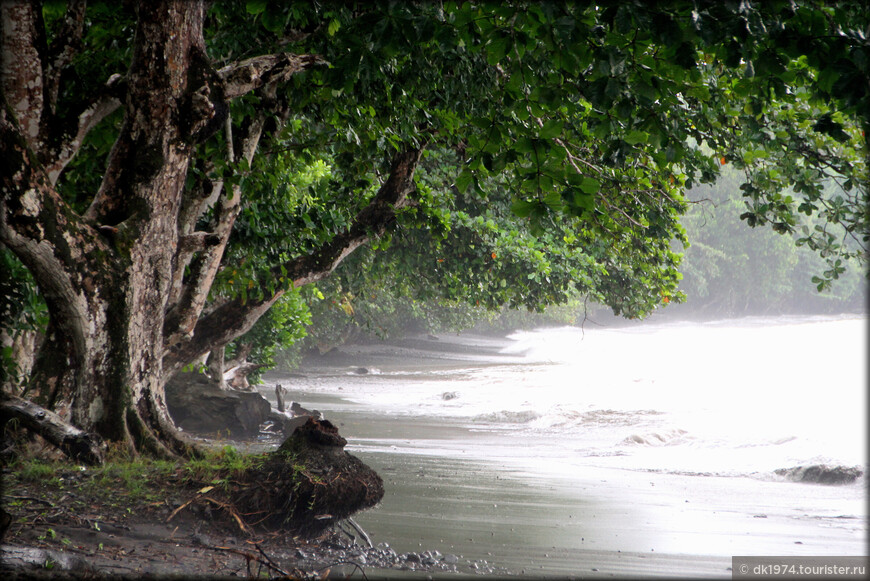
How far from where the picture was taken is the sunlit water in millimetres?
9008

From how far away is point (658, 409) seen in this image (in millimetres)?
13547

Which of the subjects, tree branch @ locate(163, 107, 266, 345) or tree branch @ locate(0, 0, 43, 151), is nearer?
tree branch @ locate(0, 0, 43, 151)

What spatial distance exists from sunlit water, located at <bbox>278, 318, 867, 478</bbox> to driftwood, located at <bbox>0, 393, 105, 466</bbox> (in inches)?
209

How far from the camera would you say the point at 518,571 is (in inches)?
154

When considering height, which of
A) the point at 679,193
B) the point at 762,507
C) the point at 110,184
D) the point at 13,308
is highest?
the point at 679,193

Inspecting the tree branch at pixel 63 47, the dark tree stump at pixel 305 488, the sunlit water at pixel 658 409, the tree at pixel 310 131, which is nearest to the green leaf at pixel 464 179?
the tree at pixel 310 131

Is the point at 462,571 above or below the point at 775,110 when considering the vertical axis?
below

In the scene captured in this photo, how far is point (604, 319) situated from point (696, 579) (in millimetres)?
67353

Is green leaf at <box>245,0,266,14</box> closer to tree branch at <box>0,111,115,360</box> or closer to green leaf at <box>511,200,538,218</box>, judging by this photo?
tree branch at <box>0,111,115,360</box>

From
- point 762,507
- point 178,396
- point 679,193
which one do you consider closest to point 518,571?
point 762,507

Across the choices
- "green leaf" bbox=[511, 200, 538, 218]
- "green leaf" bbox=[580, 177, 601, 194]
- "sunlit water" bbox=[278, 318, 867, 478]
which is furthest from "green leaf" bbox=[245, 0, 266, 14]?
"sunlit water" bbox=[278, 318, 867, 478]

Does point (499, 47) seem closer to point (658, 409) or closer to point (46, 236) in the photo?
point (46, 236)

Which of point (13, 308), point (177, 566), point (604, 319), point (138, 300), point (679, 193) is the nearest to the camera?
point (177, 566)

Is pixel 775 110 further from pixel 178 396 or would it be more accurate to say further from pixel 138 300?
pixel 178 396
